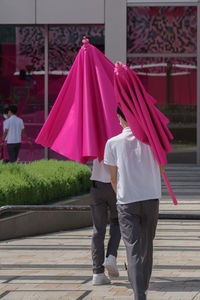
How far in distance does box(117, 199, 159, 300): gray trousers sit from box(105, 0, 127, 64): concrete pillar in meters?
14.7

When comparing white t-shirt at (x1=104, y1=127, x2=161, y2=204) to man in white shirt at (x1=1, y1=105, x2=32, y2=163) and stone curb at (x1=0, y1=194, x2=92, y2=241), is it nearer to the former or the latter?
stone curb at (x1=0, y1=194, x2=92, y2=241)

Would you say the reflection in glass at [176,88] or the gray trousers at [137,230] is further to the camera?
the reflection in glass at [176,88]

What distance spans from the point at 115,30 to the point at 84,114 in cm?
1389

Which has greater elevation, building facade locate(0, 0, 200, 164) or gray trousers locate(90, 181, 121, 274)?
building facade locate(0, 0, 200, 164)

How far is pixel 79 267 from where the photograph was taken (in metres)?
7.49

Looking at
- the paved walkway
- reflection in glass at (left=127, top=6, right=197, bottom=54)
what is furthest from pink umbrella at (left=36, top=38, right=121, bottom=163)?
reflection in glass at (left=127, top=6, right=197, bottom=54)

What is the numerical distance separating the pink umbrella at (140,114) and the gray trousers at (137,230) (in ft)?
1.18

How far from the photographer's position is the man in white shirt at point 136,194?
533 cm

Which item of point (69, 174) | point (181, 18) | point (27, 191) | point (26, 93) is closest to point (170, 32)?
point (181, 18)

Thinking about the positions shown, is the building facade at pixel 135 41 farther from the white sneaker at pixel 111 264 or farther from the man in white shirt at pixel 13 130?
the white sneaker at pixel 111 264

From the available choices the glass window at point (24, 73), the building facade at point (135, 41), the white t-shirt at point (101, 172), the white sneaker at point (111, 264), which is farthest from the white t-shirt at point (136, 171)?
the glass window at point (24, 73)

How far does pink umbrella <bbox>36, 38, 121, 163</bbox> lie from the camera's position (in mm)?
6254

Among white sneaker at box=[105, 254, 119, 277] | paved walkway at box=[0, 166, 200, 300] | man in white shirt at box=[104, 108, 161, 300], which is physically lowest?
paved walkway at box=[0, 166, 200, 300]

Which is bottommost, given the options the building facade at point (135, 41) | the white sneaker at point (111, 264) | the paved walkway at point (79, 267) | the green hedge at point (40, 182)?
the paved walkway at point (79, 267)
